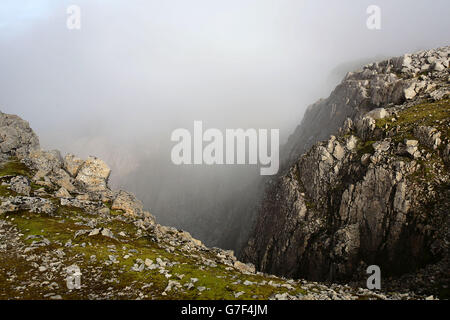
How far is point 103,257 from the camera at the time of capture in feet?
101

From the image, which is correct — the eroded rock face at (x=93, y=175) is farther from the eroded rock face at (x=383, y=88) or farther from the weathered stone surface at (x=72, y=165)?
the eroded rock face at (x=383, y=88)

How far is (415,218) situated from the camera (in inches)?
1638

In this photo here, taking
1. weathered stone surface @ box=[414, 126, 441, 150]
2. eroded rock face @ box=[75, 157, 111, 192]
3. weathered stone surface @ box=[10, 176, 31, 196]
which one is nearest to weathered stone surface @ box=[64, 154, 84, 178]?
eroded rock face @ box=[75, 157, 111, 192]

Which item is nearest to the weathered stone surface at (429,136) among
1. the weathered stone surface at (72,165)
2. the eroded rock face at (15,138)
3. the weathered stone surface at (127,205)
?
the weathered stone surface at (127,205)

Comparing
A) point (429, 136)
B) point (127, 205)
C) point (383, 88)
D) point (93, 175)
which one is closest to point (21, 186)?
point (93, 175)

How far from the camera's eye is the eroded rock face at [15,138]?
248 feet

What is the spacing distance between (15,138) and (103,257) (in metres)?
70.9

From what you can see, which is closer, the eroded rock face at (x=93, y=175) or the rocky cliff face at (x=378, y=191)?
the rocky cliff face at (x=378, y=191)

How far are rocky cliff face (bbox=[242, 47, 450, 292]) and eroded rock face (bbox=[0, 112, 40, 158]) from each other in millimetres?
77308

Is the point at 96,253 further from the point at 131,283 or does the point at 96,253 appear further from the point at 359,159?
the point at 359,159

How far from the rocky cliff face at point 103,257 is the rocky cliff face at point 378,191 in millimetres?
18648

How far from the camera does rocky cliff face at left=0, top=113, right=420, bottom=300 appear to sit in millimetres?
24016

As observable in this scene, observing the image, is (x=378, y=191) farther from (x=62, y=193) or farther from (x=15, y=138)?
(x=15, y=138)
